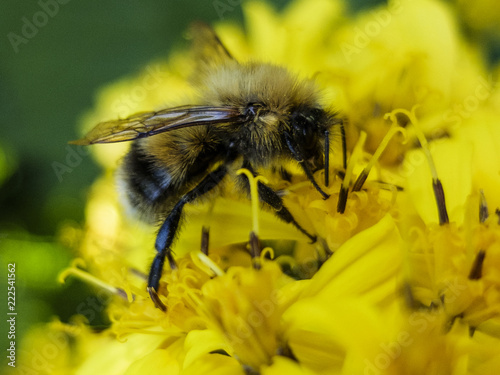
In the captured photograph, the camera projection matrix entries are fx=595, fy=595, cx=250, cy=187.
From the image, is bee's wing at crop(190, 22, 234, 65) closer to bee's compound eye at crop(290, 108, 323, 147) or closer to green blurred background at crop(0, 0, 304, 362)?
bee's compound eye at crop(290, 108, 323, 147)

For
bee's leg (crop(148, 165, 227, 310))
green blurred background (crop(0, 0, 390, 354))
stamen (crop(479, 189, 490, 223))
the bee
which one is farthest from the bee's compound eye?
green blurred background (crop(0, 0, 390, 354))

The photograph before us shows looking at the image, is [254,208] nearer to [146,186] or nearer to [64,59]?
[146,186]

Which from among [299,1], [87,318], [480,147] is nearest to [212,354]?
[480,147]

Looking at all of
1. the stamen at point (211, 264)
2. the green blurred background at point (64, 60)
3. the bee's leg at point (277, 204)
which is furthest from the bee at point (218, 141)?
the green blurred background at point (64, 60)

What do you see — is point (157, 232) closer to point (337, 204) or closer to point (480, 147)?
point (337, 204)

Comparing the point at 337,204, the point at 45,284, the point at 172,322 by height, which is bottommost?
the point at 45,284

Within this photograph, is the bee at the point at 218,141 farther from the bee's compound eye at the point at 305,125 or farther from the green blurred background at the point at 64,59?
the green blurred background at the point at 64,59
